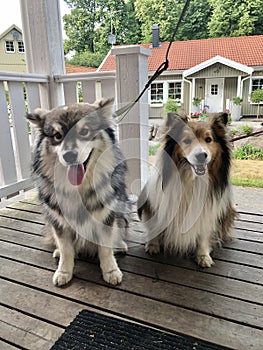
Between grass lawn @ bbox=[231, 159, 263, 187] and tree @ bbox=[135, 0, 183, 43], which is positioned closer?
tree @ bbox=[135, 0, 183, 43]

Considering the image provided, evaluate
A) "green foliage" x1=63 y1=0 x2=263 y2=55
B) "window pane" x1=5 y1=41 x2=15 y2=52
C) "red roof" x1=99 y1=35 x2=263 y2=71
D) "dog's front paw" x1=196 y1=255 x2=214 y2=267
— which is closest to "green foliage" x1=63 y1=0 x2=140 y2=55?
"green foliage" x1=63 y1=0 x2=263 y2=55

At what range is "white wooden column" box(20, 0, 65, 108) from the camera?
2.21 m

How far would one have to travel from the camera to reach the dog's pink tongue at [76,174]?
1.12 metres

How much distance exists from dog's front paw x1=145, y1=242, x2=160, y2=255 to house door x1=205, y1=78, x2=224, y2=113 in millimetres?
1094

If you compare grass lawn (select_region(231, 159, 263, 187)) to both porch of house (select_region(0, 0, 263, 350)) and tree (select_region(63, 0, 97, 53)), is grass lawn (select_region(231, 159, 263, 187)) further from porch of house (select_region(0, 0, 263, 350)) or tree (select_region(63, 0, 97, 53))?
tree (select_region(63, 0, 97, 53))

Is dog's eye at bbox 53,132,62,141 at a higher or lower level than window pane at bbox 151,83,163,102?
lower

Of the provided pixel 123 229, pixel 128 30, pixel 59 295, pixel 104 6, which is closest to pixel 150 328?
pixel 59 295

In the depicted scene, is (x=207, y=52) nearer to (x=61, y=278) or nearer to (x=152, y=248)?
(x=152, y=248)

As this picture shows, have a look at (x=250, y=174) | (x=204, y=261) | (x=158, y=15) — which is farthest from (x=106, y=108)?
(x=250, y=174)

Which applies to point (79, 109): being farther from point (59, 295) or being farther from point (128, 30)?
point (128, 30)

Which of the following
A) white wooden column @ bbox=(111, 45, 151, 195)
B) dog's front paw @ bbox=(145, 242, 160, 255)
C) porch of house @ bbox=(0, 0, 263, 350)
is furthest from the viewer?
white wooden column @ bbox=(111, 45, 151, 195)

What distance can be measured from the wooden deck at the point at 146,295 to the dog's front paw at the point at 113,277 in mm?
30

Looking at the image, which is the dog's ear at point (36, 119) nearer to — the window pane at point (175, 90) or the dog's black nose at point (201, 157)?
the dog's black nose at point (201, 157)

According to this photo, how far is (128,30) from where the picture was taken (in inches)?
83.9
